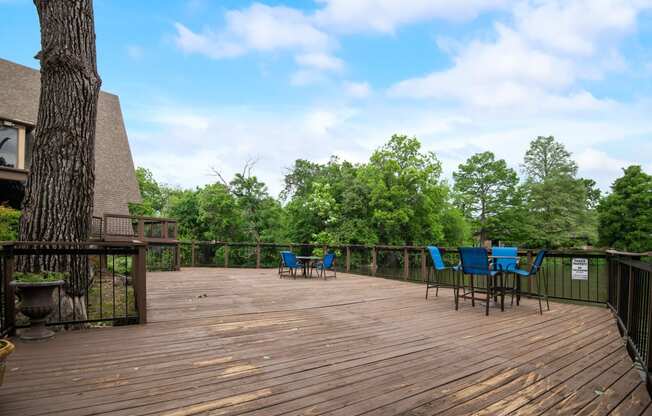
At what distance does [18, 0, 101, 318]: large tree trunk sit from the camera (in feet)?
13.0

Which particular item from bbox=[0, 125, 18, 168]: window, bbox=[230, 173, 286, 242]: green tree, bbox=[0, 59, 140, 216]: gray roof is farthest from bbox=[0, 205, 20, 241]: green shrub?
bbox=[230, 173, 286, 242]: green tree

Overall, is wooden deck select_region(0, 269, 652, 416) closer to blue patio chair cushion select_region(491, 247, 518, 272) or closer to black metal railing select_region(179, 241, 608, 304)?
blue patio chair cushion select_region(491, 247, 518, 272)

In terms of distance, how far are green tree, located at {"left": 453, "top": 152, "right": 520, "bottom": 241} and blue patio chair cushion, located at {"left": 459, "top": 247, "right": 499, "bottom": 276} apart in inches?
1040

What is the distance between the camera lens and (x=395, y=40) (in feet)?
46.1

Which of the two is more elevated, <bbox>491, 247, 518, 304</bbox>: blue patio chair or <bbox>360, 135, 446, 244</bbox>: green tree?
<bbox>360, 135, 446, 244</bbox>: green tree

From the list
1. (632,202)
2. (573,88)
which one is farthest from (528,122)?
(632,202)

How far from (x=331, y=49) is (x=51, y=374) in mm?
15161

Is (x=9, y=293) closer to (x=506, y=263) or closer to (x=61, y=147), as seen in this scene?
(x=61, y=147)

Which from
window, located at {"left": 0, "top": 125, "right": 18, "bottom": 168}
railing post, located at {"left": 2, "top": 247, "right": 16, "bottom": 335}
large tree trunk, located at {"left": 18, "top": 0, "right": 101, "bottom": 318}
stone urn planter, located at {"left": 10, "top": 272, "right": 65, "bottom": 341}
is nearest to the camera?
stone urn planter, located at {"left": 10, "top": 272, "right": 65, "bottom": 341}

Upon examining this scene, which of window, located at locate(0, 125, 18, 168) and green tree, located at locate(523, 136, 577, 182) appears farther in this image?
green tree, located at locate(523, 136, 577, 182)

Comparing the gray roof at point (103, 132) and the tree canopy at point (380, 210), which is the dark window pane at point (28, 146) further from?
the tree canopy at point (380, 210)

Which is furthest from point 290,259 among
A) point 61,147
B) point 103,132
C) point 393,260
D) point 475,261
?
point 103,132

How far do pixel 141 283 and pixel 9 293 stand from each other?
1.14 m

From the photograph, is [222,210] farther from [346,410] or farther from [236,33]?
[346,410]
